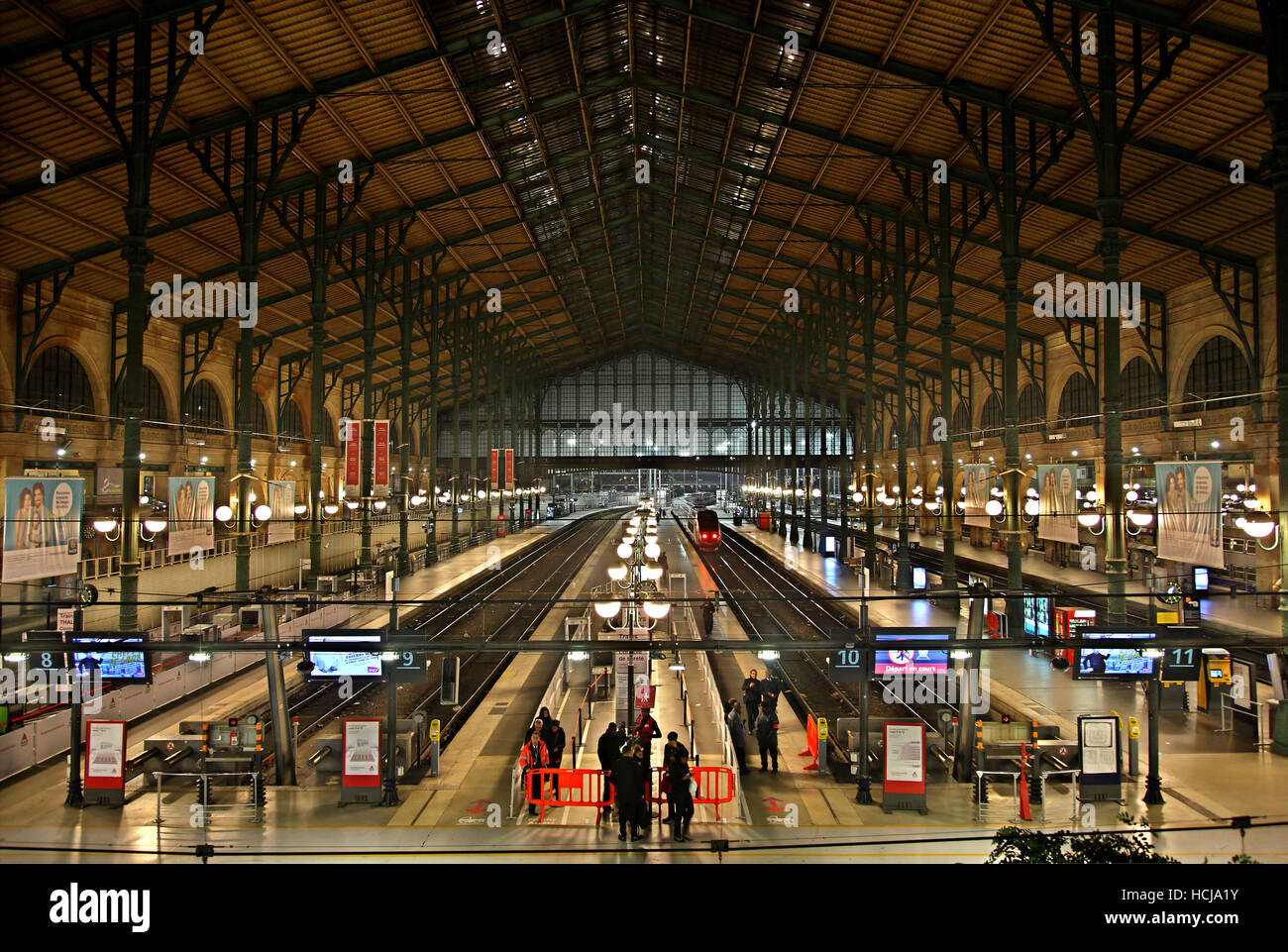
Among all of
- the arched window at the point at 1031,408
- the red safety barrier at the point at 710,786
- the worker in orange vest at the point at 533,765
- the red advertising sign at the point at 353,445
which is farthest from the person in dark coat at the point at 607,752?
the arched window at the point at 1031,408

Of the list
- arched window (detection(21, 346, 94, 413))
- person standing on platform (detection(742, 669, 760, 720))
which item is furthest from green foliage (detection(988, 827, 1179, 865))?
arched window (detection(21, 346, 94, 413))

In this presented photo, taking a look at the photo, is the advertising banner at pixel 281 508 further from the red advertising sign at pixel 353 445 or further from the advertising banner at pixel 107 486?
the advertising banner at pixel 107 486

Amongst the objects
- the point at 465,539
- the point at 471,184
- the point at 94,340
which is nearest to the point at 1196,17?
the point at 471,184

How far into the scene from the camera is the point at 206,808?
12562 mm

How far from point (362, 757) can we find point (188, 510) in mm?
11862

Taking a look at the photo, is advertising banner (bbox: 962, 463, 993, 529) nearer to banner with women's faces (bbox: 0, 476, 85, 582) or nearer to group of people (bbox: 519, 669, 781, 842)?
group of people (bbox: 519, 669, 781, 842)

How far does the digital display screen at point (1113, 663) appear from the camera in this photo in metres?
12.2

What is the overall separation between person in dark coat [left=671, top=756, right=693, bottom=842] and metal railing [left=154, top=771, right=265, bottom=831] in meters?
6.43

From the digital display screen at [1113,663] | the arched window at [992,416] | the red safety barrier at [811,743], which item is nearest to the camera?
the digital display screen at [1113,663]

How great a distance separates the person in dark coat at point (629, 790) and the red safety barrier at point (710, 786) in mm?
834

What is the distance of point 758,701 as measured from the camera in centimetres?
1611

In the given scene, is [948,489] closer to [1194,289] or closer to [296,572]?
[1194,289]

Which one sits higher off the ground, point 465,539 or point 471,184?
point 471,184

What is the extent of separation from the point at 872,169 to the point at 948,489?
10.9 meters
